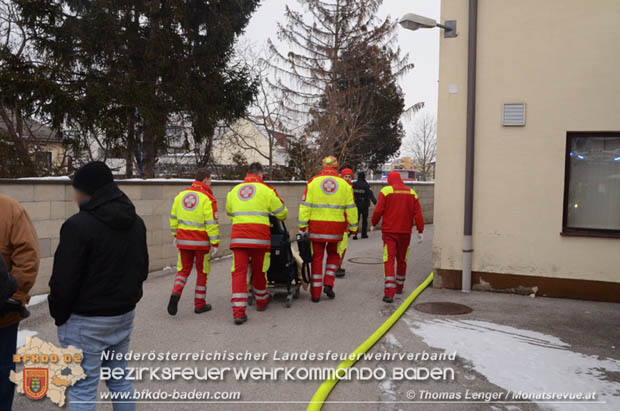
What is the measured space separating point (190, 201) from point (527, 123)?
5.42 meters

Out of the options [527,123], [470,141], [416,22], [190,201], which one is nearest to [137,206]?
[190,201]

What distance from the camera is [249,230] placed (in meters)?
6.54

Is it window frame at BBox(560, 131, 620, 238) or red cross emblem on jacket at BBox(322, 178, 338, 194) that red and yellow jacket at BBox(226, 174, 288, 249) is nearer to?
red cross emblem on jacket at BBox(322, 178, 338, 194)

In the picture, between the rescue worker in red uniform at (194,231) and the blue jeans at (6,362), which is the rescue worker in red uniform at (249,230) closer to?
the rescue worker in red uniform at (194,231)

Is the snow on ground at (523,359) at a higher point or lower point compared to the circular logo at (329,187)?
lower

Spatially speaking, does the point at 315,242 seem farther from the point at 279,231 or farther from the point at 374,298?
the point at 374,298

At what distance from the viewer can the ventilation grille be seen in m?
8.22

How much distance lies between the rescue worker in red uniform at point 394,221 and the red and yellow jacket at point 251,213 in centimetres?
188

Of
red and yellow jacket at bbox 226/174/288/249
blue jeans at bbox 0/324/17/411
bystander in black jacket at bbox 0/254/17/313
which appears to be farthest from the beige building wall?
bystander in black jacket at bbox 0/254/17/313

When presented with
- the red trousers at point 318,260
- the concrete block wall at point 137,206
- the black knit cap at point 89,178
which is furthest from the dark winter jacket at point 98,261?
the concrete block wall at point 137,206

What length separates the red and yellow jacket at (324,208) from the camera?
7516 mm

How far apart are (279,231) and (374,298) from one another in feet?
6.24

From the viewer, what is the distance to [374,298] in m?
8.01

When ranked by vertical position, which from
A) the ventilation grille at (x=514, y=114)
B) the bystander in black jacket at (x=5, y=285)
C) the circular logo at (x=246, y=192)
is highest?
the ventilation grille at (x=514, y=114)
